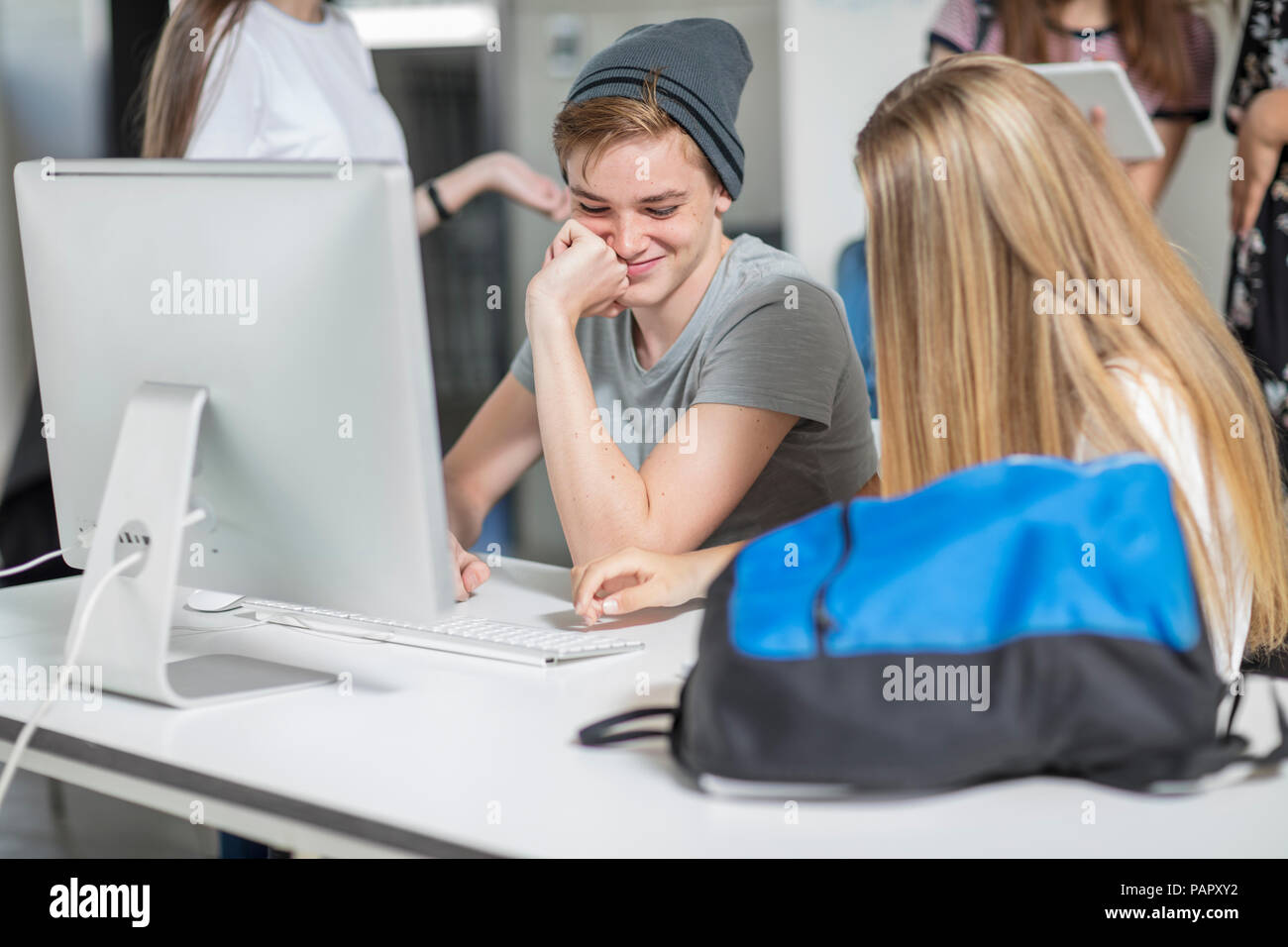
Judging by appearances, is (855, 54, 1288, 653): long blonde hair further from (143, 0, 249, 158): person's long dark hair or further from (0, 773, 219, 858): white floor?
(0, 773, 219, 858): white floor

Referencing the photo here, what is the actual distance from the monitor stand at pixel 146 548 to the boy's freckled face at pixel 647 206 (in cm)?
58

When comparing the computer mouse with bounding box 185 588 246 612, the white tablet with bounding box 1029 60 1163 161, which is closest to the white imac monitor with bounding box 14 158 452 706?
the computer mouse with bounding box 185 588 246 612

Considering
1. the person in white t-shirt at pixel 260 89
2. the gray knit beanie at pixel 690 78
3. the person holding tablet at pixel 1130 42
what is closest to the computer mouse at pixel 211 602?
the gray knit beanie at pixel 690 78

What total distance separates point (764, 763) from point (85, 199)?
0.71m

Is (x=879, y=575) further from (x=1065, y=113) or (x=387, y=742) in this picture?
(x=1065, y=113)

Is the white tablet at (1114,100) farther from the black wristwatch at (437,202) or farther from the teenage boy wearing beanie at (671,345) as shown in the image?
the black wristwatch at (437,202)

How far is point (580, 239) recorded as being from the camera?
1407 millimetres

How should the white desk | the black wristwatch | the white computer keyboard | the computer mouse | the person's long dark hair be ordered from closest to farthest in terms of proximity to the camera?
the white desk → the white computer keyboard → the computer mouse → the person's long dark hair → the black wristwatch

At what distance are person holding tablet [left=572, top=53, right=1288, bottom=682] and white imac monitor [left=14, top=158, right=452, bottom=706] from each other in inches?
11.5

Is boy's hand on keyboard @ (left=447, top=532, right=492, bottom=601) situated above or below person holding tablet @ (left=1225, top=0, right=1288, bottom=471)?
below

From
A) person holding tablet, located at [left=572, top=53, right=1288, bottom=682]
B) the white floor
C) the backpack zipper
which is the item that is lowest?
the white floor

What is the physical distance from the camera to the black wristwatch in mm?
2461

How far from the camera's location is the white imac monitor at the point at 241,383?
36.7 inches
